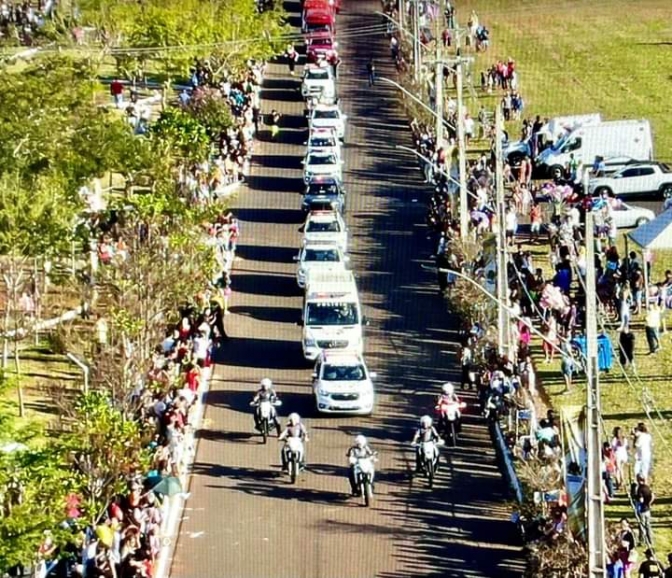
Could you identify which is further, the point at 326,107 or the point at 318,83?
the point at 318,83

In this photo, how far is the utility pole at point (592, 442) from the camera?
2795 cm

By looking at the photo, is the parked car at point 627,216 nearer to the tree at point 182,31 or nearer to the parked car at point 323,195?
the parked car at point 323,195

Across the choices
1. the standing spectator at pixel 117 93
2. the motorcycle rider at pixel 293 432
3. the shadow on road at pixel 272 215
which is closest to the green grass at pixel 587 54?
the standing spectator at pixel 117 93

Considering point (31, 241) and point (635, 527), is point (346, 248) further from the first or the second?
point (635, 527)

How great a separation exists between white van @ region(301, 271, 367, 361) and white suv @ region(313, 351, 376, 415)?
2.39m

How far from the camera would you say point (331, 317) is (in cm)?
4531

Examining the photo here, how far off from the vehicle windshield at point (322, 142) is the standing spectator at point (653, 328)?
1936 cm

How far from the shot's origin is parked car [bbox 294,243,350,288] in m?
49.9

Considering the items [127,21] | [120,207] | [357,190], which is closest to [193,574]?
[120,207]

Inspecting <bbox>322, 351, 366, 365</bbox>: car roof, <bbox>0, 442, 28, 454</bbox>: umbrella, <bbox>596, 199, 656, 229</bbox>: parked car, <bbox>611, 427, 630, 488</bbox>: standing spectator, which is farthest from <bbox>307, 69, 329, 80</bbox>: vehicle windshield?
<bbox>0, 442, 28, 454</bbox>: umbrella

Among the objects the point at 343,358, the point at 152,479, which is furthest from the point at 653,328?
the point at 152,479

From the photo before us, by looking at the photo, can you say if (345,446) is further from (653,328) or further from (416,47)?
(416,47)

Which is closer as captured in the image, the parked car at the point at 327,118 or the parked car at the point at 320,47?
the parked car at the point at 327,118

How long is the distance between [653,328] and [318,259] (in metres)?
9.95
